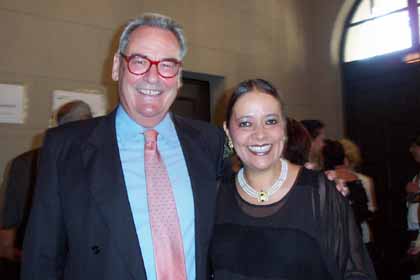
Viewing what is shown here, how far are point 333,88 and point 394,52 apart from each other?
0.77 metres

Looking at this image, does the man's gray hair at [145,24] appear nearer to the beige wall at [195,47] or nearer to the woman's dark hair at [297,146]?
the woman's dark hair at [297,146]

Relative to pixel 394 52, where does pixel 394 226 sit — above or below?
below

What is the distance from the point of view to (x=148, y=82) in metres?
1.37

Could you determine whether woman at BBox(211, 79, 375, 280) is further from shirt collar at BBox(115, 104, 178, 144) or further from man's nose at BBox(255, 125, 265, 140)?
shirt collar at BBox(115, 104, 178, 144)

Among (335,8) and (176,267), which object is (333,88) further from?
(176,267)

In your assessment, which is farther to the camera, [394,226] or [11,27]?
[394,226]

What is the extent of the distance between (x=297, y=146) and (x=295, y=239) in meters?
0.93

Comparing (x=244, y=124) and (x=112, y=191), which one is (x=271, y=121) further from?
(x=112, y=191)

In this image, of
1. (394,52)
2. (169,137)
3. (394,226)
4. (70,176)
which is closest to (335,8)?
(394,52)

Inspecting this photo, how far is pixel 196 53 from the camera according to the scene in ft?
13.0

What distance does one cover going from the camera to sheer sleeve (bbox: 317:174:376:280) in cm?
127

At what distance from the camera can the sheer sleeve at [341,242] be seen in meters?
1.27

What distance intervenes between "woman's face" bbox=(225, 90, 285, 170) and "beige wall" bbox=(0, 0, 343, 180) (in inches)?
81.0

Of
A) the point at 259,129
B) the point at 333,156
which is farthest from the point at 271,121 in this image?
the point at 333,156
